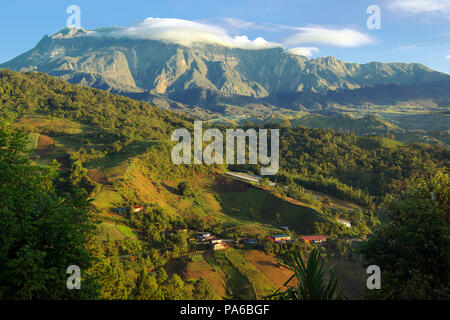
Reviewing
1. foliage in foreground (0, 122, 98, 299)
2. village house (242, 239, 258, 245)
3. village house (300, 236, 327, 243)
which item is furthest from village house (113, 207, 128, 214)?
foliage in foreground (0, 122, 98, 299)

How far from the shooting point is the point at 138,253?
36.3 m

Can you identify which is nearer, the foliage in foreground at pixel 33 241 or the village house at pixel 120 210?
the foliage in foreground at pixel 33 241

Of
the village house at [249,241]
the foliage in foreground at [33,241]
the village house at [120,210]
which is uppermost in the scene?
the foliage in foreground at [33,241]

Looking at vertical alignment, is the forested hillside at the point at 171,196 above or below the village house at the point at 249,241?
above

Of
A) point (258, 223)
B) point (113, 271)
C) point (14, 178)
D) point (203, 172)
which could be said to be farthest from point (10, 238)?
point (203, 172)

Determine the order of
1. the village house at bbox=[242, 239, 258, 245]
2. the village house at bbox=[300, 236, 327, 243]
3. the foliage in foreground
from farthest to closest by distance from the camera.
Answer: the village house at bbox=[300, 236, 327, 243] < the village house at bbox=[242, 239, 258, 245] < the foliage in foreground

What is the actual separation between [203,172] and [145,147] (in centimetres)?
1561

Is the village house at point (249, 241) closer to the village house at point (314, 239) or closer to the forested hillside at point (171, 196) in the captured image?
the forested hillside at point (171, 196)

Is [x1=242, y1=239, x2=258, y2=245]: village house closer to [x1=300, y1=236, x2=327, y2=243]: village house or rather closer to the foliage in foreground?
[x1=300, y1=236, x2=327, y2=243]: village house

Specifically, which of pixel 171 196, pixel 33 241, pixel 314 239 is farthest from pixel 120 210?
pixel 33 241

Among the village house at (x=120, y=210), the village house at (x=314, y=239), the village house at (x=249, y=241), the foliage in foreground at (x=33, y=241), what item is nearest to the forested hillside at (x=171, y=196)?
the foliage in foreground at (x=33, y=241)

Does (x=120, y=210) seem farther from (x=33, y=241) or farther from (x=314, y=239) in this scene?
(x=33, y=241)

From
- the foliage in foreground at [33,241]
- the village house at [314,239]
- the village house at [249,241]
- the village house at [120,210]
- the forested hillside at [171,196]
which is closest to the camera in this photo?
the foliage in foreground at [33,241]

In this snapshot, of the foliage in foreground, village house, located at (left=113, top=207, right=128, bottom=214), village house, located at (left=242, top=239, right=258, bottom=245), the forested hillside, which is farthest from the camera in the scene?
village house, located at (left=113, top=207, right=128, bottom=214)
